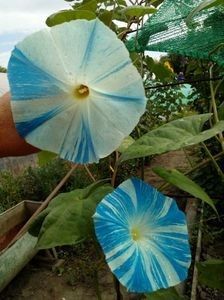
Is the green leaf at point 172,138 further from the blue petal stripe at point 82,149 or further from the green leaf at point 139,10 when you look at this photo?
the green leaf at point 139,10

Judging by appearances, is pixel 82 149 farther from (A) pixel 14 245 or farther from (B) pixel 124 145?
(A) pixel 14 245

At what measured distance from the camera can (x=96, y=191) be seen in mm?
508

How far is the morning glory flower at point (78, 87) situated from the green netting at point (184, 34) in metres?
0.51

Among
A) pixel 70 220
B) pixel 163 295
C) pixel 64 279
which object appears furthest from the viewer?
pixel 64 279

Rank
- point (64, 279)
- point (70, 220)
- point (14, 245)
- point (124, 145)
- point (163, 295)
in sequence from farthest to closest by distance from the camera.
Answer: point (64, 279), point (14, 245), point (163, 295), point (124, 145), point (70, 220)

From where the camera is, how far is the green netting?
906mm

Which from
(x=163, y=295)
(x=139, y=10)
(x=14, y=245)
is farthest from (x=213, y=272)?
(x=14, y=245)

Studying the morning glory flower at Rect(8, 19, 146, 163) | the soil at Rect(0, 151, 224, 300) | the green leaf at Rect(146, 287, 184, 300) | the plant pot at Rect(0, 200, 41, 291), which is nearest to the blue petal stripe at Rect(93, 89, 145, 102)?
the morning glory flower at Rect(8, 19, 146, 163)

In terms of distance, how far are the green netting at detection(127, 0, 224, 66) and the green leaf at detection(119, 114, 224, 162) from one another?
38cm

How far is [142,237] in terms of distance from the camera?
0.41 meters

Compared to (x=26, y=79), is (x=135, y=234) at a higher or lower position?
lower

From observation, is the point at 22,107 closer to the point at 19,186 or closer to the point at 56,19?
the point at 56,19

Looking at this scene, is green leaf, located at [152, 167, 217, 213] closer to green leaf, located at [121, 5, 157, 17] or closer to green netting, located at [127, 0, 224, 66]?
green leaf, located at [121, 5, 157, 17]

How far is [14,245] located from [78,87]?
197cm
